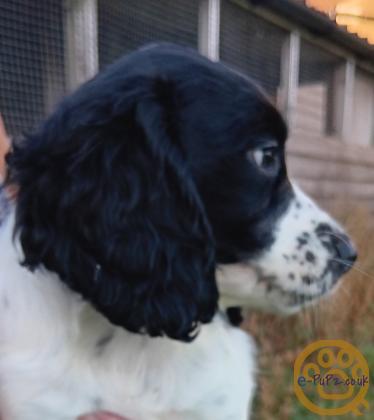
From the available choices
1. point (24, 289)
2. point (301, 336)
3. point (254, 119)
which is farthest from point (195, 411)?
point (301, 336)

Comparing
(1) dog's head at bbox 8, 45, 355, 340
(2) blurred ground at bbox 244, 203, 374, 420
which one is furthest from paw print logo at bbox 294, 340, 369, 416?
(1) dog's head at bbox 8, 45, 355, 340

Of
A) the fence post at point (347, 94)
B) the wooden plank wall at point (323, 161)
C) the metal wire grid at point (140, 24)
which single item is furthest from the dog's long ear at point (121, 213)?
the fence post at point (347, 94)

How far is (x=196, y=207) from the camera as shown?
1337 mm

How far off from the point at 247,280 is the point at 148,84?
1.55 feet

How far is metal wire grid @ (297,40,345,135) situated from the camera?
24.6ft

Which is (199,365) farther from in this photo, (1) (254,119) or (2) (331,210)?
(2) (331,210)

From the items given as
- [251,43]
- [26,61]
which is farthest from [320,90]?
[26,61]

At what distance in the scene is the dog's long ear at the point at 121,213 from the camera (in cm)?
128

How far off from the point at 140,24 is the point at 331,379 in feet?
9.40

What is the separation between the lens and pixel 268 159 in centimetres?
145

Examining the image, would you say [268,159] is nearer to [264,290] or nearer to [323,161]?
[264,290]

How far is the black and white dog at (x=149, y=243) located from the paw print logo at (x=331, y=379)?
1.30 metres

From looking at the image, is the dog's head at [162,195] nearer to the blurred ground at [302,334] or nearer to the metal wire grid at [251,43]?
the blurred ground at [302,334]

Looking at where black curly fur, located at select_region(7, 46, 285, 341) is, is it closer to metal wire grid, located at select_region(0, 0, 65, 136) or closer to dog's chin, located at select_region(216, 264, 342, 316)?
dog's chin, located at select_region(216, 264, 342, 316)
